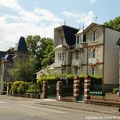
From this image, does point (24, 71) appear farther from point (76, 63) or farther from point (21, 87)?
point (76, 63)

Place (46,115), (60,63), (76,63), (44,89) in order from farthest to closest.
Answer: (60,63) → (76,63) → (44,89) → (46,115)

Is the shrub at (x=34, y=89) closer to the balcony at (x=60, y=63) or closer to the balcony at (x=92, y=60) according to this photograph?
the balcony at (x=60, y=63)

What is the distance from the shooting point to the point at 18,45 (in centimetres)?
6844

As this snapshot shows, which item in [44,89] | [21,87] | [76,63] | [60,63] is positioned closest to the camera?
[44,89]

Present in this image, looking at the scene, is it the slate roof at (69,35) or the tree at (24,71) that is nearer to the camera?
the slate roof at (69,35)

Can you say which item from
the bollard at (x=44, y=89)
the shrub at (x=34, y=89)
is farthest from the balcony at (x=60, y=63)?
the bollard at (x=44, y=89)

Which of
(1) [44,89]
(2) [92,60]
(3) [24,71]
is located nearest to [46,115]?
(1) [44,89]

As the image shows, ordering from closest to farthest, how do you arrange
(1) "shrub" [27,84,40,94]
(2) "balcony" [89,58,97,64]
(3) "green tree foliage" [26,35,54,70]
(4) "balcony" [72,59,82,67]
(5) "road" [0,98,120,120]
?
(5) "road" [0,98,120,120] < (1) "shrub" [27,84,40,94] < (2) "balcony" [89,58,97,64] < (4) "balcony" [72,59,82,67] < (3) "green tree foliage" [26,35,54,70]

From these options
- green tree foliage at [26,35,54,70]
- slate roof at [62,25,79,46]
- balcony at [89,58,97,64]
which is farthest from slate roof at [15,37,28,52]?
balcony at [89,58,97,64]

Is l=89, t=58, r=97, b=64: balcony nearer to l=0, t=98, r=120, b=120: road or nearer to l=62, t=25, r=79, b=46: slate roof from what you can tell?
l=62, t=25, r=79, b=46: slate roof

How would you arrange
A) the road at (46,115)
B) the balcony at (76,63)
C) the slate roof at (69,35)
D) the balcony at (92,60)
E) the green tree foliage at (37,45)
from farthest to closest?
the green tree foliage at (37,45)
the slate roof at (69,35)
the balcony at (76,63)
the balcony at (92,60)
the road at (46,115)

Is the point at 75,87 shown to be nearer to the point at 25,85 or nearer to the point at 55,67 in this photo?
the point at 25,85

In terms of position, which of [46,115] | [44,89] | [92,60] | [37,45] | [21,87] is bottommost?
[46,115]

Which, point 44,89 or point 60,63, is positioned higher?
point 60,63
